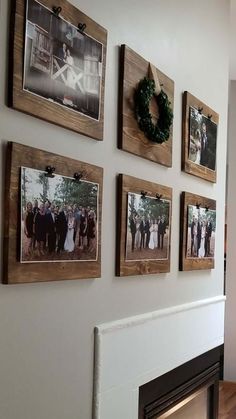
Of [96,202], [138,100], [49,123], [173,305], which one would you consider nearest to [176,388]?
[173,305]

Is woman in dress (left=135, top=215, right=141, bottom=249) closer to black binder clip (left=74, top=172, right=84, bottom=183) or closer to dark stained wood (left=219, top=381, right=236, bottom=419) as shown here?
black binder clip (left=74, top=172, right=84, bottom=183)

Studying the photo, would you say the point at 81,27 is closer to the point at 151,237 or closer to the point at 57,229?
the point at 57,229

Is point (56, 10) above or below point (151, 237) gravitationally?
above

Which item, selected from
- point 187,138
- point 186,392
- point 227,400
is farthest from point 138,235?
point 227,400

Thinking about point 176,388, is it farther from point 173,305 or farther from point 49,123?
point 49,123

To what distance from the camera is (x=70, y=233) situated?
5.13ft

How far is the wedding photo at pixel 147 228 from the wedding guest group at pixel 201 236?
1.00 ft

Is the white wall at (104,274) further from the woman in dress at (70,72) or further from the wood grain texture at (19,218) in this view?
the woman in dress at (70,72)

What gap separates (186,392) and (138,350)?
2.06 ft

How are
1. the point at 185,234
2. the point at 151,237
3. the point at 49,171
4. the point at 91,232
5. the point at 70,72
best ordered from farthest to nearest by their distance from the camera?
the point at 185,234 < the point at 151,237 < the point at 91,232 < the point at 70,72 < the point at 49,171

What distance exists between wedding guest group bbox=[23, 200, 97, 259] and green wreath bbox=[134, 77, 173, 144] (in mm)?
477

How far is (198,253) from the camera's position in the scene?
8.39 feet

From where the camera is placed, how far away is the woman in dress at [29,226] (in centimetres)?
137

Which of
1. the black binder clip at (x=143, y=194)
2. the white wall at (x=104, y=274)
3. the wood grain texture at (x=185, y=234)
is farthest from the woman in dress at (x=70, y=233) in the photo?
the wood grain texture at (x=185, y=234)
